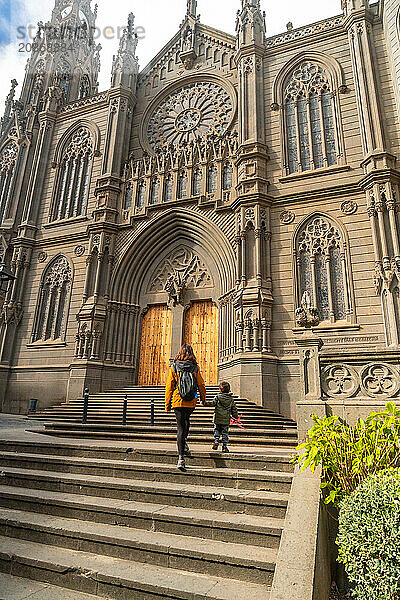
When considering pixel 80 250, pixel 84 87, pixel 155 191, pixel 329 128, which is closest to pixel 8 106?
pixel 84 87

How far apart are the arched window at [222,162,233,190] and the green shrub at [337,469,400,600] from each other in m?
14.9

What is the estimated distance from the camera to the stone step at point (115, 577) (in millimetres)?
3447

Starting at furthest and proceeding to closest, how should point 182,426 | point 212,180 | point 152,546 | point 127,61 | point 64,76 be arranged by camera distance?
point 64,76, point 127,61, point 212,180, point 182,426, point 152,546

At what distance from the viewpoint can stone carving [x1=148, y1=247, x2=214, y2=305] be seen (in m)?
17.3

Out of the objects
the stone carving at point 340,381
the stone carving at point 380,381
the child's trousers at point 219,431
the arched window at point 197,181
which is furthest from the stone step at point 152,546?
the arched window at point 197,181

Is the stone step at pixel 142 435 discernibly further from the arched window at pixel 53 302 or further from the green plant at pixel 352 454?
the arched window at pixel 53 302

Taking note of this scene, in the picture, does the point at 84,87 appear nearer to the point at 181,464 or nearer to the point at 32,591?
the point at 181,464

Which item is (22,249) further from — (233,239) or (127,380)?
(233,239)

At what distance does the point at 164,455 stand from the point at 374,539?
353 centimetres

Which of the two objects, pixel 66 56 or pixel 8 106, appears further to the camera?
pixel 66 56

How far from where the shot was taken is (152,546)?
160 inches

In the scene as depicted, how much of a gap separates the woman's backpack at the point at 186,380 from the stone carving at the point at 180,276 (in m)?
11.1

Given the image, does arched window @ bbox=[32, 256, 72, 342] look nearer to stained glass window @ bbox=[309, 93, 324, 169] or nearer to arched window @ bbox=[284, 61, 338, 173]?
arched window @ bbox=[284, 61, 338, 173]

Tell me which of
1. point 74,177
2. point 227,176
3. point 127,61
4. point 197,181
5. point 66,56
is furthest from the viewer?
point 66,56
